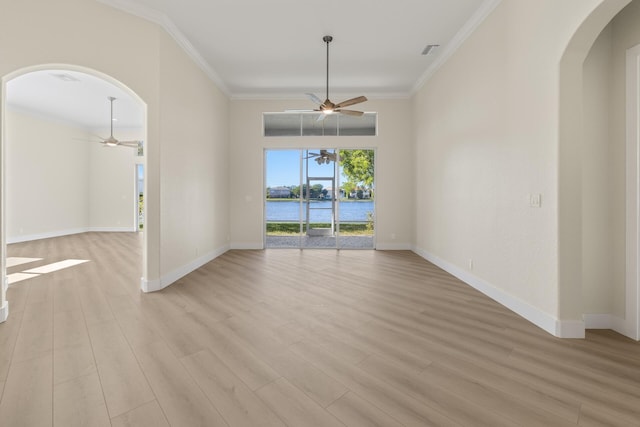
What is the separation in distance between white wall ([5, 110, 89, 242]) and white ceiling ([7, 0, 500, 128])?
4.58ft

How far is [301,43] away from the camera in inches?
174

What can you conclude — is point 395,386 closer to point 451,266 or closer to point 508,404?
point 508,404

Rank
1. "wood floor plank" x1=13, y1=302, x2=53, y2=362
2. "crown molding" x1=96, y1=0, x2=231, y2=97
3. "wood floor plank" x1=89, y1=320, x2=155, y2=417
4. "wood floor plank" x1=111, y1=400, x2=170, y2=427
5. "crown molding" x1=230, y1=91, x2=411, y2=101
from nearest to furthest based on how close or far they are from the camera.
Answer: "wood floor plank" x1=111, y1=400, x2=170, y2=427, "wood floor plank" x1=89, y1=320, x2=155, y2=417, "wood floor plank" x1=13, y1=302, x2=53, y2=362, "crown molding" x1=96, y1=0, x2=231, y2=97, "crown molding" x1=230, y1=91, x2=411, y2=101

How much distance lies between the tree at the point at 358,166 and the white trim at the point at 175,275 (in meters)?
3.62

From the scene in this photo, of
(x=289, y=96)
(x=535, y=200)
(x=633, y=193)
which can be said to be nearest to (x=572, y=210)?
(x=535, y=200)

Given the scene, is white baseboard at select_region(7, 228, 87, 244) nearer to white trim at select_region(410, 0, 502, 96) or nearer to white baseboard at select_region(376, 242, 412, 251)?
white baseboard at select_region(376, 242, 412, 251)

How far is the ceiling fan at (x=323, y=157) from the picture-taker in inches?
266

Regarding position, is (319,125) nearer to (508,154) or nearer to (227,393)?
(508,154)

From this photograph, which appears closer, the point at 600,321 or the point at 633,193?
the point at 633,193

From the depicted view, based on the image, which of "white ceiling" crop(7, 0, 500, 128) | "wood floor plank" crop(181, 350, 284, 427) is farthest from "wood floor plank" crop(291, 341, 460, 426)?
"white ceiling" crop(7, 0, 500, 128)

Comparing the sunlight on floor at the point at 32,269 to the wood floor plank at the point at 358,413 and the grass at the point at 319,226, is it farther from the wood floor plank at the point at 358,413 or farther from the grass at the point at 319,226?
the wood floor plank at the point at 358,413

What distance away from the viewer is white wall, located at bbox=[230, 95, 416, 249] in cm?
664

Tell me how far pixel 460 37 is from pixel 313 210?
180 inches

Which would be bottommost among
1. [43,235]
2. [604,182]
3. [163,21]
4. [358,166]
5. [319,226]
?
[43,235]
